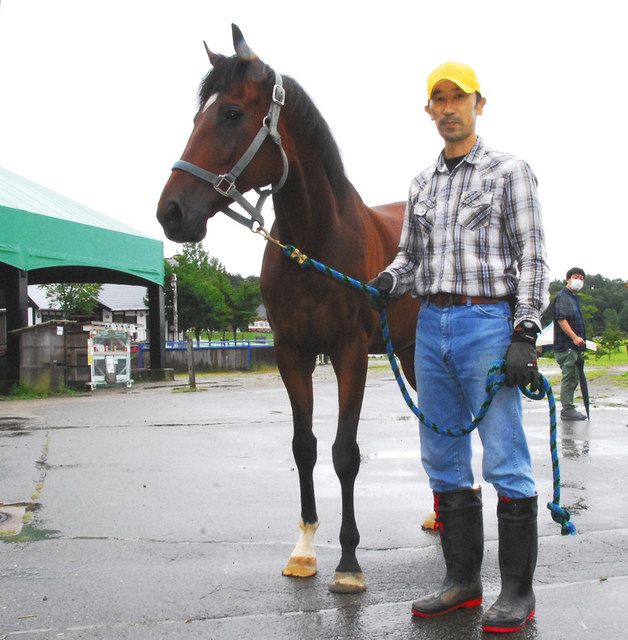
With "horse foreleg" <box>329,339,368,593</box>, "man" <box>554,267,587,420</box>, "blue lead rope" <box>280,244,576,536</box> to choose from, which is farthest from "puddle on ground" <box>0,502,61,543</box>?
"man" <box>554,267,587,420</box>

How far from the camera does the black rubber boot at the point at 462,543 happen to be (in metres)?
3.41

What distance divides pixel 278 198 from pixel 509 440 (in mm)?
1824

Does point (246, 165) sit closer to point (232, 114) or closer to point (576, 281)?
point (232, 114)

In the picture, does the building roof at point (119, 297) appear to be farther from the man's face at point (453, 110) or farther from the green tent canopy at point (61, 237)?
the man's face at point (453, 110)

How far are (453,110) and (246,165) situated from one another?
104cm

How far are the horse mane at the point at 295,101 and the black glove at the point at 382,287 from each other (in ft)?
2.98

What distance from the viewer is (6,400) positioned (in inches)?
661

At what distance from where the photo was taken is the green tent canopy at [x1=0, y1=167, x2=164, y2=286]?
17.2 metres

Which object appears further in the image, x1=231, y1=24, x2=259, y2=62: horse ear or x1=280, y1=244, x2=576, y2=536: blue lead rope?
x1=231, y1=24, x2=259, y2=62: horse ear

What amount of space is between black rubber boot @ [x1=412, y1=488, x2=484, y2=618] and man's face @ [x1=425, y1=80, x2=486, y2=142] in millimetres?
1644

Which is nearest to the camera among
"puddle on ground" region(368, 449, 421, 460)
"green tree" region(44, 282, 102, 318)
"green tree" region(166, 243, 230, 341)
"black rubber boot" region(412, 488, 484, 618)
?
"black rubber boot" region(412, 488, 484, 618)

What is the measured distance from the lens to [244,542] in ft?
15.0

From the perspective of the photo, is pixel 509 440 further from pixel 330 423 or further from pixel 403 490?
pixel 330 423

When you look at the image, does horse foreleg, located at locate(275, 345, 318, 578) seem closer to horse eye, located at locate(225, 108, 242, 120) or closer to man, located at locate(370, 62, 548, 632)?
man, located at locate(370, 62, 548, 632)
